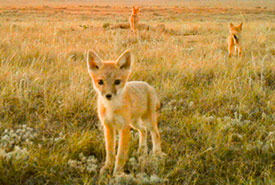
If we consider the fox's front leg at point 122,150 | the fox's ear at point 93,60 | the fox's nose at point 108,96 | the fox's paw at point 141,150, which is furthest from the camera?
the fox's paw at point 141,150

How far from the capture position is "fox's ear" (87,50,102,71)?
2953mm

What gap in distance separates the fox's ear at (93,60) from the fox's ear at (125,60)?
0.21 m

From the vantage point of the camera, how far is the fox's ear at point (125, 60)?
9.84 ft

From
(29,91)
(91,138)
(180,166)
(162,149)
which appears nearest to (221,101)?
(162,149)

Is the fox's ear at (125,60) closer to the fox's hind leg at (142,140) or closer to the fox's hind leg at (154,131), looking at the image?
the fox's hind leg at (154,131)

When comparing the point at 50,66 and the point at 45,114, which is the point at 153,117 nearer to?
the point at 45,114

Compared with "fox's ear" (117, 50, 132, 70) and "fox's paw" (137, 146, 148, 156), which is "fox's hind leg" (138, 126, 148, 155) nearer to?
"fox's paw" (137, 146, 148, 156)

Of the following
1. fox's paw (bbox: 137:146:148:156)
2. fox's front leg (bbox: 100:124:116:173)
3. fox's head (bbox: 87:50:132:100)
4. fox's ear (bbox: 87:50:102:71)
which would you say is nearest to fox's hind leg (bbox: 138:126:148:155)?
fox's paw (bbox: 137:146:148:156)

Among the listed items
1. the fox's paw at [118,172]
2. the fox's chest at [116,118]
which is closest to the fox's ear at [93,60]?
the fox's chest at [116,118]

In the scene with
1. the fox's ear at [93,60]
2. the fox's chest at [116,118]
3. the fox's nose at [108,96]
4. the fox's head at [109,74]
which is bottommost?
the fox's chest at [116,118]

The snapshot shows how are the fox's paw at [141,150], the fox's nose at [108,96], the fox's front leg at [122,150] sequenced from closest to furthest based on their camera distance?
the fox's nose at [108,96] < the fox's front leg at [122,150] < the fox's paw at [141,150]

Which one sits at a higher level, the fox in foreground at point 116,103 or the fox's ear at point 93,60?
the fox's ear at point 93,60

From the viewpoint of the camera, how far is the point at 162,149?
3332 mm

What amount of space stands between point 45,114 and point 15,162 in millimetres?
1244
